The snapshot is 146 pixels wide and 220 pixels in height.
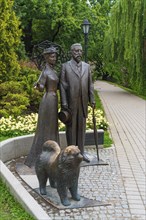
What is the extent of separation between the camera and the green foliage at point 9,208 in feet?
14.5

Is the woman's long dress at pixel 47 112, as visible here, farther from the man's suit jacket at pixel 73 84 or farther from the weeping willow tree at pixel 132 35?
the weeping willow tree at pixel 132 35

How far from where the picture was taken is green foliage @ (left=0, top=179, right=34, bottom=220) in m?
4.42

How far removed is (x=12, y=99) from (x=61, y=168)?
23.2ft

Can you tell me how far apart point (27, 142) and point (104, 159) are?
1678 mm

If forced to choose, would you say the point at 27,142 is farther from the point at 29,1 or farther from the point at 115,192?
the point at 29,1

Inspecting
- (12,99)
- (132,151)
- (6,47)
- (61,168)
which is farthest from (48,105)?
(6,47)

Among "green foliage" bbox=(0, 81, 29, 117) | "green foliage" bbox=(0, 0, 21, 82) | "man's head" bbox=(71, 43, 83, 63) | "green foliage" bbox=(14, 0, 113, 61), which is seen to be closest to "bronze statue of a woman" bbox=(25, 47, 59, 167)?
"man's head" bbox=(71, 43, 83, 63)

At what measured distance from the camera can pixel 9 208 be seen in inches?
188

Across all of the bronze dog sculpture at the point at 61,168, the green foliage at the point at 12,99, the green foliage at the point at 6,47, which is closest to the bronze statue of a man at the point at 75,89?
the bronze dog sculpture at the point at 61,168

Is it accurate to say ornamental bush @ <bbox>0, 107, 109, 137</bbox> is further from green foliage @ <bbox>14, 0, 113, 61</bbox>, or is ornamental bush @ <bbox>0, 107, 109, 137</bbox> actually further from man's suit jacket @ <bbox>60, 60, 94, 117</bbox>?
green foliage @ <bbox>14, 0, 113, 61</bbox>

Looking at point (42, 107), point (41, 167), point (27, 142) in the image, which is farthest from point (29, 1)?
point (41, 167)

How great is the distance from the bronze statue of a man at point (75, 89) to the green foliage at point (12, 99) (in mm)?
4132

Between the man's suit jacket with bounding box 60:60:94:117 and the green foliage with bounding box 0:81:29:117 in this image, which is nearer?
the man's suit jacket with bounding box 60:60:94:117

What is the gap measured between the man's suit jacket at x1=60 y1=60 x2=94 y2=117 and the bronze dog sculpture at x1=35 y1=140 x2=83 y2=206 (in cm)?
149
